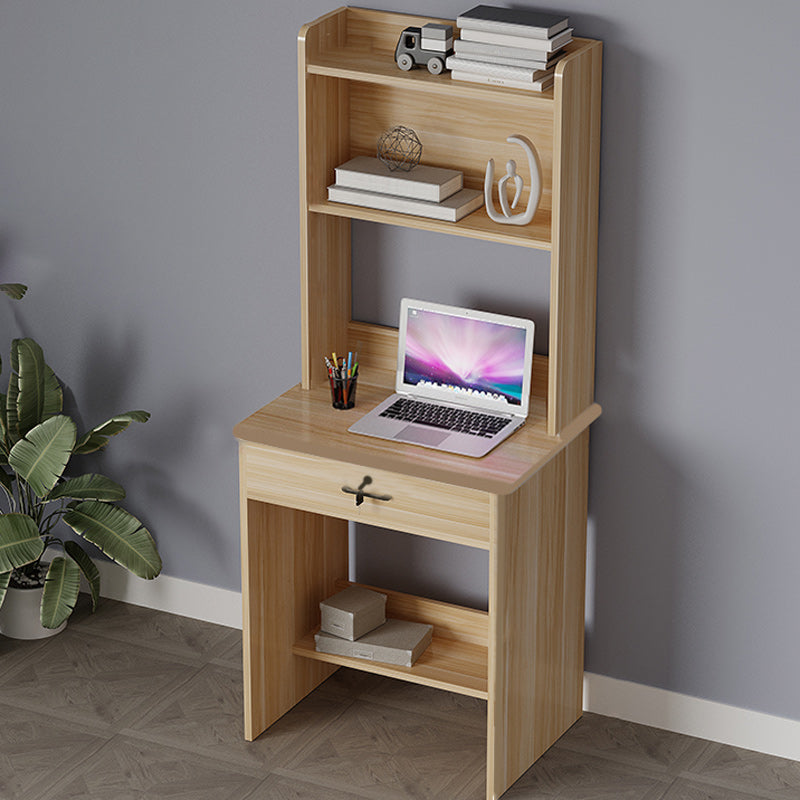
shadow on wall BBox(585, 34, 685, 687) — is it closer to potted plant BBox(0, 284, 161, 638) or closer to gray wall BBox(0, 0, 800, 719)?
gray wall BBox(0, 0, 800, 719)

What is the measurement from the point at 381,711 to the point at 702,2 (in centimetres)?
192

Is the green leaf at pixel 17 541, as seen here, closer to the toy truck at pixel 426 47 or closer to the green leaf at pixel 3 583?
the green leaf at pixel 3 583

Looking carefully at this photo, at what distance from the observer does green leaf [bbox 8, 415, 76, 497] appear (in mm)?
3654

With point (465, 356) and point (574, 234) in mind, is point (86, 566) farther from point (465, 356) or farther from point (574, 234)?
point (574, 234)

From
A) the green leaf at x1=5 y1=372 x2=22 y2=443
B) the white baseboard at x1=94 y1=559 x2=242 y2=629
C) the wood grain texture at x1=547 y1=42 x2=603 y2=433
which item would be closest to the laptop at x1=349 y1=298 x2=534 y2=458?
the wood grain texture at x1=547 y1=42 x2=603 y2=433

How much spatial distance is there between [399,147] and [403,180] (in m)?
0.21

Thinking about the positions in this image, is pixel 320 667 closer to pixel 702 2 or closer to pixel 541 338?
pixel 541 338

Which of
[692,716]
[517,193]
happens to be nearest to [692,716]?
[692,716]

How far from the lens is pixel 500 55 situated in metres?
2.95

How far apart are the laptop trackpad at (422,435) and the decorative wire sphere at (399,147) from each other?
0.63 meters

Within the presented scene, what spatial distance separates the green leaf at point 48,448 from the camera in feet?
12.0

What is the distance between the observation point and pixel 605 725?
357cm

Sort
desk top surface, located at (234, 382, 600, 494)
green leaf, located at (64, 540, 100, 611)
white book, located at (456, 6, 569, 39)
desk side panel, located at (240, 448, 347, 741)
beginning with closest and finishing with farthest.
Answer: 1. white book, located at (456, 6, 569, 39)
2. desk top surface, located at (234, 382, 600, 494)
3. desk side panel, located at (240, 448, 347, 741)
4. green leaf, located at (64, 540, 100, 611)

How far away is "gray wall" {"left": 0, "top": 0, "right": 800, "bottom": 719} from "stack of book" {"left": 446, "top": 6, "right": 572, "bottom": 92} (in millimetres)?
183
